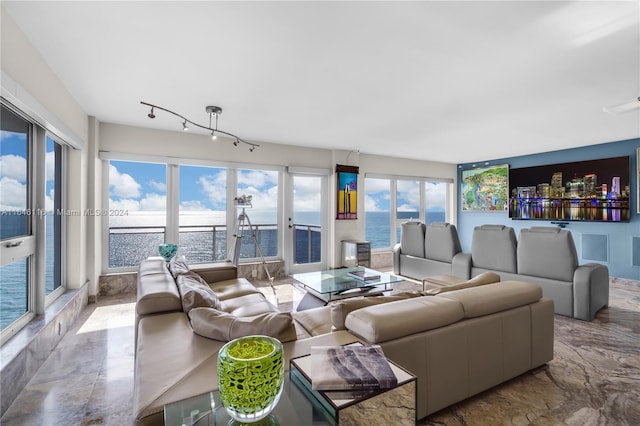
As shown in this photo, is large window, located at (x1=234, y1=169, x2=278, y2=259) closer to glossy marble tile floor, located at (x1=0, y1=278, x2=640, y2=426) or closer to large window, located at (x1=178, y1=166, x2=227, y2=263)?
large window, located at (x1=178, y1=166, x2=227, y2=263)

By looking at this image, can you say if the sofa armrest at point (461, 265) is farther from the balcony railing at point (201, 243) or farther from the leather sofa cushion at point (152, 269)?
the leather sofa cushion at point (152, 269)

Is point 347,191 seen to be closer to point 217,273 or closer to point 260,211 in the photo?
point 260,211

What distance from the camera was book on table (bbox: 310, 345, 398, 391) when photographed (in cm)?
103

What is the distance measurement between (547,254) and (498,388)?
86.2 inches

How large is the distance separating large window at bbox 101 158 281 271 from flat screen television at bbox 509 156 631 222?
515 centimetres

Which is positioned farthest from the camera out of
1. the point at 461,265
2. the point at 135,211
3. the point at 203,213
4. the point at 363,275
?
the point at 203,213

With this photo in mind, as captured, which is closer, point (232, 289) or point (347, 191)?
point (232, 289)

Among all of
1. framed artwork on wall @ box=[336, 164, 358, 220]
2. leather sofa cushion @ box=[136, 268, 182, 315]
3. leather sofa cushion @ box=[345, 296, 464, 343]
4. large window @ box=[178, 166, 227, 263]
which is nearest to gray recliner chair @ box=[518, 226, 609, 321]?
leather sofa cushion @ box=[345, 296, 464, 343]

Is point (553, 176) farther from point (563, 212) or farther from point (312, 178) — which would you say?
point (312, 178)

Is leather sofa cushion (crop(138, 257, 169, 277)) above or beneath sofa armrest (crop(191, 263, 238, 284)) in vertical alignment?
above

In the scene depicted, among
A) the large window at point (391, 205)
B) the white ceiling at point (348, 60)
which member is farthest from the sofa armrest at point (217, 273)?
the large window at point (391, 205)

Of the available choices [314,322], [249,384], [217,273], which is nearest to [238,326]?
[249,384]

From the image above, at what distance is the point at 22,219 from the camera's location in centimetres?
254

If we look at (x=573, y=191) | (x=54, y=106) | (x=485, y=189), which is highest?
(x=54, y=106)
